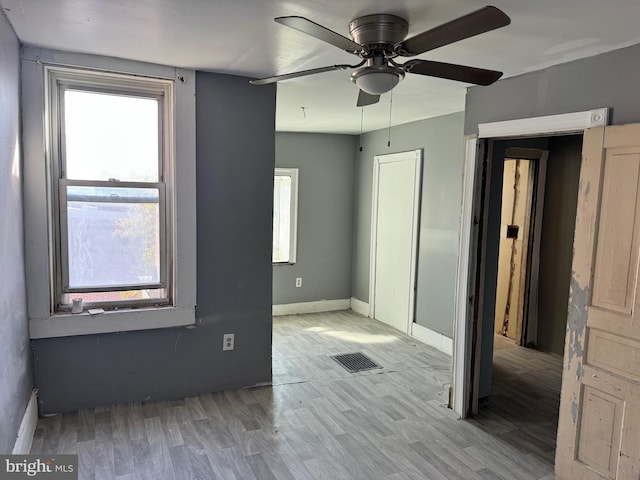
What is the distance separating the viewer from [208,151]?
10.1 feet

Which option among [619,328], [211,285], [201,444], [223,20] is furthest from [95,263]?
[619,328]

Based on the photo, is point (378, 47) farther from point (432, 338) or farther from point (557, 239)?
point (557, 239)

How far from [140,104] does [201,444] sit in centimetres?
222

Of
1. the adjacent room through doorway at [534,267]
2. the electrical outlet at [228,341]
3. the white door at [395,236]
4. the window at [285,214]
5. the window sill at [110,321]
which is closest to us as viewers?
the window sill at [110,321]

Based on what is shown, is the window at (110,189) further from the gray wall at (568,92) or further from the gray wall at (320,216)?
the gray wall at (320,216)

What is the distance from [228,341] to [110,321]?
2.66 ft

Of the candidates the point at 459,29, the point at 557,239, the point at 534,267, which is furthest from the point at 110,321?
the point at 557,239

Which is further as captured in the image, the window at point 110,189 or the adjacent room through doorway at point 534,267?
the adjacent room through doorway at point 534,267

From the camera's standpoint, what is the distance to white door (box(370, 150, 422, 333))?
4738 mm

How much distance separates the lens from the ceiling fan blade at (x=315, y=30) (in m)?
1.47

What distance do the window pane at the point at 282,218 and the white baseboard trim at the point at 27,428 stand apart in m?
3.04

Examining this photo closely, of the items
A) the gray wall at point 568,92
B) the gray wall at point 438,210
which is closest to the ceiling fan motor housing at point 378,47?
the gray wall at point 568,92

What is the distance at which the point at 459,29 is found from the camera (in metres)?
1.52

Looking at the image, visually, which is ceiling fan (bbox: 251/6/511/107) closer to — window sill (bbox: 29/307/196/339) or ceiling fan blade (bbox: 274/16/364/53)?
ceiling fan blade (bbox: 274/16/364/53)
